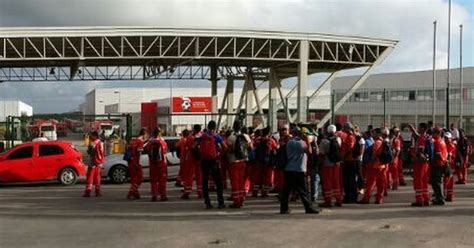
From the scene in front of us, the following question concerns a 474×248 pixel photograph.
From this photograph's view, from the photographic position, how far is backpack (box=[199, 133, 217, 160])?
13.9 m

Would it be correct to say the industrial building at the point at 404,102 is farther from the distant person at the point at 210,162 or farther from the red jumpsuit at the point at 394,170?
the distant person at the point at 210,162

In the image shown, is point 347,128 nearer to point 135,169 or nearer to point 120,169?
point 135,169

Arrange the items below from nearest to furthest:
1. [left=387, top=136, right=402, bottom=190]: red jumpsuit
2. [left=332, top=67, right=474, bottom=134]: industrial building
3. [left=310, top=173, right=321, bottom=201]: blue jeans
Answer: [left=310, top=173, right=321, bottom=201]: blue jeans
[left=387, top=136, right=402, bottom=190]: red jumpsuit
[left=332, top=67, right=474, bottom=134]: industrial building

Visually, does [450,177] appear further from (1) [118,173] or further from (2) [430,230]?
(1) [118,173]

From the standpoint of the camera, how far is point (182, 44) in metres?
44.2

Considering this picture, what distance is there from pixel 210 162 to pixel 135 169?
293 centimetres

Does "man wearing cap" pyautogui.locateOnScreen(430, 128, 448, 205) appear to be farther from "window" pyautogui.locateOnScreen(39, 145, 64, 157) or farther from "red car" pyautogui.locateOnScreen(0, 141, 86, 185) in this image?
"window" pyautogui.locateOnScreen(39, 145, 64, 157)

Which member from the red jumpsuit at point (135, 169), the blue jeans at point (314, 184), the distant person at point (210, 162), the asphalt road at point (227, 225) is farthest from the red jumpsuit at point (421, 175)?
the red jumpsuit at point (135, 169)

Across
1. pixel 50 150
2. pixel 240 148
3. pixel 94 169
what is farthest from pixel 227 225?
pixel 50 150

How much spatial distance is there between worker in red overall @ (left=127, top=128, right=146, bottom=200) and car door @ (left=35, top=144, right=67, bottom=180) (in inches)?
236

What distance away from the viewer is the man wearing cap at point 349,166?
1450 cm

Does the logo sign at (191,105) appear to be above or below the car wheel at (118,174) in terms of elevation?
above

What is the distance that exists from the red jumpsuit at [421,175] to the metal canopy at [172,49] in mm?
29209

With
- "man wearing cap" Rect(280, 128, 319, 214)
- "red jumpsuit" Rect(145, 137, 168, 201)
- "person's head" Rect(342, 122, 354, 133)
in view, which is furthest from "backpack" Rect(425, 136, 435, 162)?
"red jumpsuit" Rect(145, 137, 168, 201)
